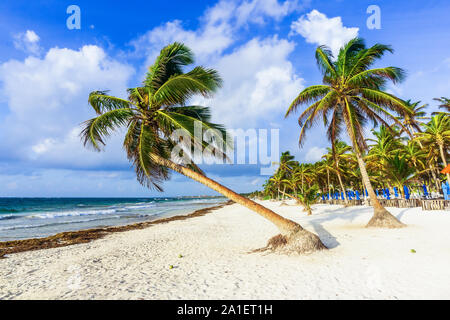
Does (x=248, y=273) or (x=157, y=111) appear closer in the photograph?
(x=248, y=273)

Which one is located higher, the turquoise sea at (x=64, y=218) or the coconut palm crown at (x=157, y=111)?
the coconut palm crown at (x=157, y=111)

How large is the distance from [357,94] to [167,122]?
9753 mm

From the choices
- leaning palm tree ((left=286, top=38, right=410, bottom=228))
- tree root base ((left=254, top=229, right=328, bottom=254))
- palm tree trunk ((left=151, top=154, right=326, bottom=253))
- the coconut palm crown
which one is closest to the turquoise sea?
the coconut palm crown

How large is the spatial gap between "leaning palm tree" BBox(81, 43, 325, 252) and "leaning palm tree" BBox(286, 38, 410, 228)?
5.85 meters

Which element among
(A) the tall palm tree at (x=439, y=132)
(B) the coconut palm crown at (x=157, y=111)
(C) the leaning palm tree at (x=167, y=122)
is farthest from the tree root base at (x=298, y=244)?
(A) the tall palm tree at (x=439, y=132)

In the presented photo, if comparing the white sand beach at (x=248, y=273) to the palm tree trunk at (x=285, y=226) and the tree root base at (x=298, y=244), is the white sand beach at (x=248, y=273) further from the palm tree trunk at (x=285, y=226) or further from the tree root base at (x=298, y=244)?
the palm tree trunk at (x=285, y=226)

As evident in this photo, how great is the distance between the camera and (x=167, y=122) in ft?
22.3

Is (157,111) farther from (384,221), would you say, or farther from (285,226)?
(384,221)

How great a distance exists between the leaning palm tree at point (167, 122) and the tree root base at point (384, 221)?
4.92m

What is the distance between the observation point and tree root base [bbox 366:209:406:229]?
9.52 m

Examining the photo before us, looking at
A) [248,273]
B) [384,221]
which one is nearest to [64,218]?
[248,273]

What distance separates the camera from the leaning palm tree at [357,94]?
9.66 m

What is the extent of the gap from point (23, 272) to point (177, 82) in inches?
288

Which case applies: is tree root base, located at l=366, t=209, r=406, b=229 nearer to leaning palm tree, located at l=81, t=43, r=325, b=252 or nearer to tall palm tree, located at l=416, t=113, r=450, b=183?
leaning palm tree, located at l=81, t=43, r=325, b=252
